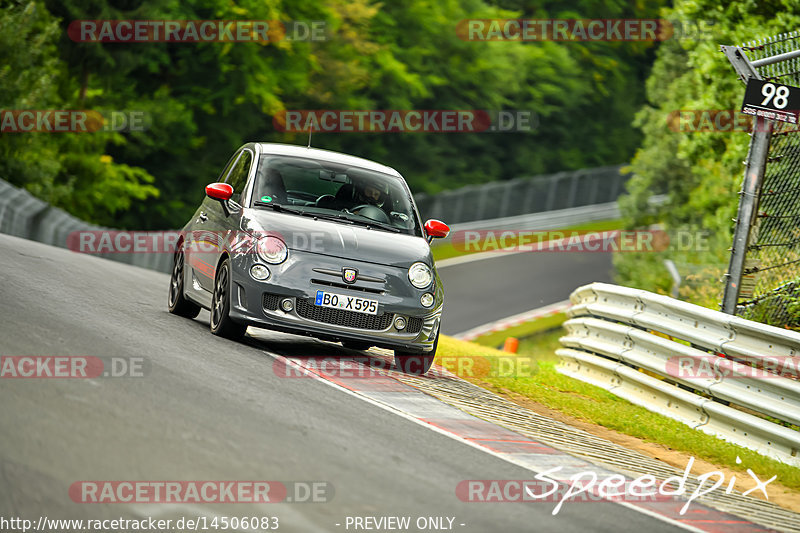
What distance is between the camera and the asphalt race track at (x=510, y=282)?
33.7 m

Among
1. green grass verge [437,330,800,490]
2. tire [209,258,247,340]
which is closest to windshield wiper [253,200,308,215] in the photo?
tire [209,258,247,340]

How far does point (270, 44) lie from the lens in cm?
4459

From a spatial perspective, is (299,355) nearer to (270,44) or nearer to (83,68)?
(83,68)

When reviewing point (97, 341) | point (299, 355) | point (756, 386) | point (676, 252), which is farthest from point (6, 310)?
point (676, 252)

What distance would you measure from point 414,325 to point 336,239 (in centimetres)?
104

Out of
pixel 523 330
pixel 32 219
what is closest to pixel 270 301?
pixel 32 219

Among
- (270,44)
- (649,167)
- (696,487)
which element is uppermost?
(270,44)

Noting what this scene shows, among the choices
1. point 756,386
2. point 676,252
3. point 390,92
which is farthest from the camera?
point 390,92

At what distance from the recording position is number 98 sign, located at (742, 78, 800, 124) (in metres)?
10.1

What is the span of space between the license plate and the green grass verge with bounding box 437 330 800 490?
1817 millimetres

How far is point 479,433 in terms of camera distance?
825 cm

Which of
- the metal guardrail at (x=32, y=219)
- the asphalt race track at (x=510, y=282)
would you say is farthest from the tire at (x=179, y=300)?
the asphalt race track at (x=510, y=282)

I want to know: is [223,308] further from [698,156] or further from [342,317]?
[698,156]

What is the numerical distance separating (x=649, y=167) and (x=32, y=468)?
36459mm
